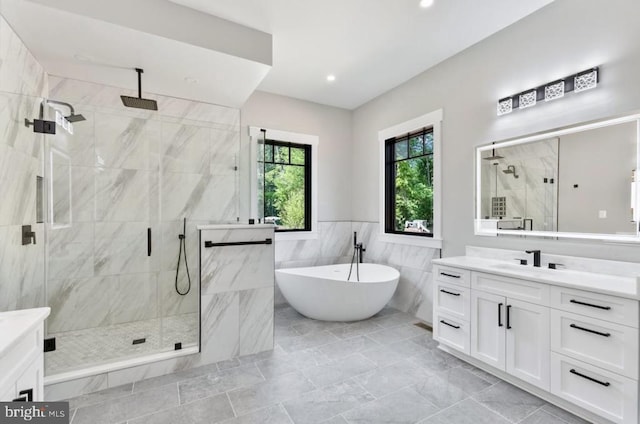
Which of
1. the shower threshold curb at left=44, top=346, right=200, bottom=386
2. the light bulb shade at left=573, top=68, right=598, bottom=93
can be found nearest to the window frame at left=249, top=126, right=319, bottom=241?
the shower threshold curb at left=44, top=346, right=200, bottom=386

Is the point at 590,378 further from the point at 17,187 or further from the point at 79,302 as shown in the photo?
the point at 79,302

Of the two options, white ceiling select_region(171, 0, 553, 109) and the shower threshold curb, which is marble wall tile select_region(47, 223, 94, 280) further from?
white ceiling select_region(171, 0, 553, 109)

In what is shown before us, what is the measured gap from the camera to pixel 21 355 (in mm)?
1181

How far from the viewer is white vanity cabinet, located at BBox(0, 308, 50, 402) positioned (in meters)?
1.07

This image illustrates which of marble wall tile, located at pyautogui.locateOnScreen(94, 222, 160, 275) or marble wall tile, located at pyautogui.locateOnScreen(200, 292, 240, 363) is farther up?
marble wall tile, located at pyautogui.locateOnScreen(94, 222, 160, 275)

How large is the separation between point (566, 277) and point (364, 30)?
8.74ft


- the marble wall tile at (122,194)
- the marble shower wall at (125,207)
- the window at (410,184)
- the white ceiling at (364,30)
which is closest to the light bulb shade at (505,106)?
the white ceiling at (364,30)

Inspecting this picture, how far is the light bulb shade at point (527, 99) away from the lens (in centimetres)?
259

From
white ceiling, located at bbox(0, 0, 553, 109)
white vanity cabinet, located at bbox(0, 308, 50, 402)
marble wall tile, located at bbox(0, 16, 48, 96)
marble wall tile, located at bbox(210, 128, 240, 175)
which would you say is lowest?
white vanity cabinet, located at bbox(0, 308, 50, 402)

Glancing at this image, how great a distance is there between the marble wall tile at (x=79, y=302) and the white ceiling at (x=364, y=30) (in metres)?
2.87

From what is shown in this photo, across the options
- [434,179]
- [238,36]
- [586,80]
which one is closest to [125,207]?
[238,36]

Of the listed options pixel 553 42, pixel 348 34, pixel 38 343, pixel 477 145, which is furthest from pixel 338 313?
pixel 553 42

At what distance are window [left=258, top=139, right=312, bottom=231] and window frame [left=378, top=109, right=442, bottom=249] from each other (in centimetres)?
112

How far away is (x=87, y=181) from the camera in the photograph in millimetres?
3189
